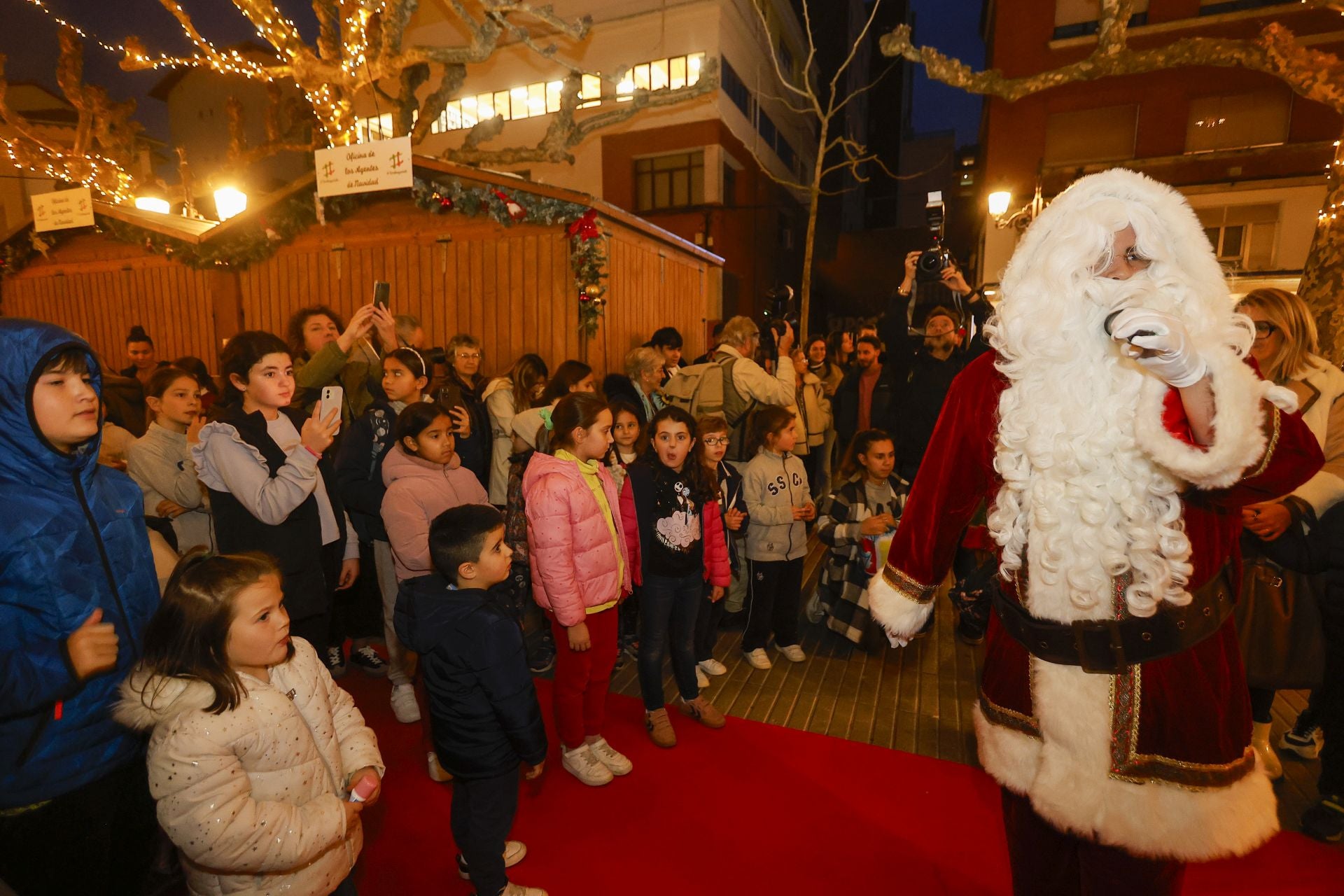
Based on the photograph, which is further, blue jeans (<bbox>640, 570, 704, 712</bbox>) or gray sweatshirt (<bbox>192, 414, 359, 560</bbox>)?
blue jeans (<bbox>640, 570, 704, 712</bbox>)

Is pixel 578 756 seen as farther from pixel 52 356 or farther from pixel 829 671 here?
pixel 52 356

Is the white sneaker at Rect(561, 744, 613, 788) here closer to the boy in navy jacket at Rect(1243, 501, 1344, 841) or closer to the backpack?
the backpack

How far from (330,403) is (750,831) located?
104 inches

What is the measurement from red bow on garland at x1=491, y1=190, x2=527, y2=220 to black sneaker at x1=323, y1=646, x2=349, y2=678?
14.2 ft

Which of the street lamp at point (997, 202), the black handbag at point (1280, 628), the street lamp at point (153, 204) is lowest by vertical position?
the black handbag at point (1280, 628)

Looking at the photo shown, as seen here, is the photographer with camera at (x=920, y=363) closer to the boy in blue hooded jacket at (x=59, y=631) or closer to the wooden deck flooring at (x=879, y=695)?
the wooden deck flooring at (x=879, y=695)

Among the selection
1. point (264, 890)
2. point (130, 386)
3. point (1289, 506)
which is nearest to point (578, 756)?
point (264, 890)

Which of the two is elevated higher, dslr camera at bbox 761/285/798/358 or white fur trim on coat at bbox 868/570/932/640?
dslr camera at bbox 761/285/798/358

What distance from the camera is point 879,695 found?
12.8 ft

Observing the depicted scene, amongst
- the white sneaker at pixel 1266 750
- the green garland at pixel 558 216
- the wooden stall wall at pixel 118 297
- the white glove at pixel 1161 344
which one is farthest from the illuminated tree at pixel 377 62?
the white sneaker at pixel 1266 750

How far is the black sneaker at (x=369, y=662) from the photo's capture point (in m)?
4.17

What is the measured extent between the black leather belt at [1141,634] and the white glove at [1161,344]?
0.56 metres

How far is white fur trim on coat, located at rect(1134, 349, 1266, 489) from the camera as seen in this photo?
123 centimetres

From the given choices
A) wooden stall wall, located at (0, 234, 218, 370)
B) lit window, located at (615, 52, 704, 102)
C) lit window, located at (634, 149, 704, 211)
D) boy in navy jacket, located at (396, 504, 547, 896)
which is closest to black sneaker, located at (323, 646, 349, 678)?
boy in navy jacket, located at (396, 504, 547, 896)
